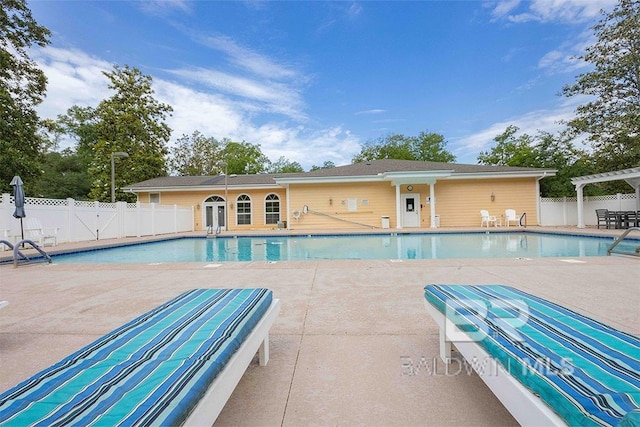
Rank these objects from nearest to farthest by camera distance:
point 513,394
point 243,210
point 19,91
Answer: point 513,394
point 19,91
point 243,210

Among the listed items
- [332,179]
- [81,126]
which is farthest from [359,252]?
[81,126]

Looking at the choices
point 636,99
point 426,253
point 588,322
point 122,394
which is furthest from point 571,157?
point 122,394

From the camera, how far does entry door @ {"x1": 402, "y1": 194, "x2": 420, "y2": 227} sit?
17.7m

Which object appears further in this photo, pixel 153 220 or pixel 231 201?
pixel 231 201

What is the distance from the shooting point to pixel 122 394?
115 centimetres

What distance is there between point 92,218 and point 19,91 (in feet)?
31.1

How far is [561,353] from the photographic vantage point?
1452mm

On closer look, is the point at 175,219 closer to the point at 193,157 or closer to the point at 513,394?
the point at 193,157

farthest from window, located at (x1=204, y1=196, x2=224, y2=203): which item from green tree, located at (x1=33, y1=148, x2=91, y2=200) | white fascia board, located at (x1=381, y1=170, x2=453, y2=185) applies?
green tree, located at (x1=33, y1=148, x2=91, y2=200)

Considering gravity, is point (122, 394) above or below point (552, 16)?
below

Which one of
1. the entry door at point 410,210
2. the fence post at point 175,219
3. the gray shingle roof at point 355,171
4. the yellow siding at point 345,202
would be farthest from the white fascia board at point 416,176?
the fence post at point 175,219

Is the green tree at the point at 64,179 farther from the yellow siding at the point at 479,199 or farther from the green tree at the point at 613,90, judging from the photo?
the green tree at the point at 613,90

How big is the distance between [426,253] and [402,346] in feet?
24.4

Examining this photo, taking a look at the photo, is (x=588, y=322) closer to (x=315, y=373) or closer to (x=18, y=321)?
(x=315, y=373)
